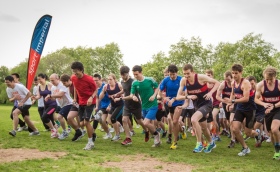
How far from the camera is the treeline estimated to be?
61.6m

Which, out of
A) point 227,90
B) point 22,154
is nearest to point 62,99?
point 22,154

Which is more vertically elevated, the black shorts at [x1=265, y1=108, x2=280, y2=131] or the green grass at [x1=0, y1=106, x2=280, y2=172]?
the black shorts at [x1=265, y1=108, x2=280, y2=131]

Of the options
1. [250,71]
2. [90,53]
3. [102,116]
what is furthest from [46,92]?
[90,53]

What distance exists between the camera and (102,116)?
11.3 metres

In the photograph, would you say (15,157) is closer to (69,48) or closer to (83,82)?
(83,82)

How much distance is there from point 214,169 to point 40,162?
353 cm

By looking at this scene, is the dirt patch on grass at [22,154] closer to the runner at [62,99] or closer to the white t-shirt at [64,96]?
the runner at [62,99]

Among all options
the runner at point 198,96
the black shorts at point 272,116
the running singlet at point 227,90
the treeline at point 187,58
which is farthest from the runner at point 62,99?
the treeline at point 187,58

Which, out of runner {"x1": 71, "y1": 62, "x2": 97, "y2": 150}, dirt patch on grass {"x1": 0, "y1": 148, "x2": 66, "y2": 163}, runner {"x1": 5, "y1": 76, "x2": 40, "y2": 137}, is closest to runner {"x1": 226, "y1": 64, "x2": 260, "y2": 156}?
runner {"x1": 71, "y1": 62, "x2": 97, "y2": 150}

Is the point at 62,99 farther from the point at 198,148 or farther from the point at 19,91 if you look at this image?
the point at 198,148

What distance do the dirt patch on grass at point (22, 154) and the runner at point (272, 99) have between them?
5.04 metres

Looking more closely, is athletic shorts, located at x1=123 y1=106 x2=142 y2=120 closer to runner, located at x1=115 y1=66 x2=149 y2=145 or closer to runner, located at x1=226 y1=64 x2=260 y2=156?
runner, located at x1=115 y1=66 x2=149 y2=145

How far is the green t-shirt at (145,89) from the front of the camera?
9.45m

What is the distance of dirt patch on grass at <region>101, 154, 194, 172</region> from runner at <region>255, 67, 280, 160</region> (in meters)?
2.49
